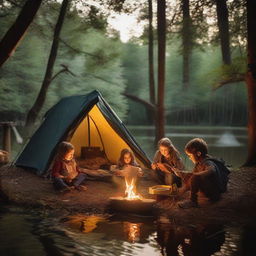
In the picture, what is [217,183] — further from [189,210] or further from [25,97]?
[25,97]

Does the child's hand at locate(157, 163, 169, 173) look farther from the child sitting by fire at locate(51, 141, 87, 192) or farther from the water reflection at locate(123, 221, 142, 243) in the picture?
the water reflection at locate(123, 221, 142, 243)

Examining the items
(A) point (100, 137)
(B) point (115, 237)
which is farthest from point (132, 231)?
(A) point (100, 137)

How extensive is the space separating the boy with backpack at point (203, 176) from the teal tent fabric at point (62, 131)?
2.88 meters

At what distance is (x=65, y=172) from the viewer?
7.67 meters

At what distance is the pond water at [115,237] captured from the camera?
4398mm

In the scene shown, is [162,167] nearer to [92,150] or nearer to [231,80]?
[231,80]

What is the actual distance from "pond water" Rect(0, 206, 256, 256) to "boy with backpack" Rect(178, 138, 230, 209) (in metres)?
0.79

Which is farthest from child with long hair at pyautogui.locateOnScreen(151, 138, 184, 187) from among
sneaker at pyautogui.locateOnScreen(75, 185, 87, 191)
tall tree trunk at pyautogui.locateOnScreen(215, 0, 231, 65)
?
tall tree trunk at pyautogui.locateOnScreen(215, 0, 231, 65)

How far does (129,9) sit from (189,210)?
9.61m

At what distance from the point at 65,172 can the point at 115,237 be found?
2965 mm

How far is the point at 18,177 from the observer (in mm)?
8711

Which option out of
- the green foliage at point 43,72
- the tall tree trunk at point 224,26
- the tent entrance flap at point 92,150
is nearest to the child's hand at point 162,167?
the tent entrance flap at point 92,150

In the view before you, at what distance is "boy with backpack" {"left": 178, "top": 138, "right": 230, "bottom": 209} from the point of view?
6.23m

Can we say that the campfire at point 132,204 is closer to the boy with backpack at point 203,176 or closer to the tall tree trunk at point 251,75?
the boy with backpack at point 203,176
